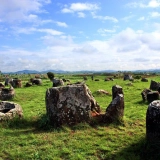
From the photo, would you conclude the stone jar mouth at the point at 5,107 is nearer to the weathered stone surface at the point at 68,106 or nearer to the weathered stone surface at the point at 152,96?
the weathered stone surface at the point at 68,106

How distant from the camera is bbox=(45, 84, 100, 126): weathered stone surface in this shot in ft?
44.3

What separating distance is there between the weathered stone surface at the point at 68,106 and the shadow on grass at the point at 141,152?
12.3 ft

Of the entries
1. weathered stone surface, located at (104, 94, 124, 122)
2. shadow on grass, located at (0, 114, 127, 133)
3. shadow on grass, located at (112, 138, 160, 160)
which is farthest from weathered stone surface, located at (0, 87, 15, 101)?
shadow on grass, located at (112, 138, 160, 160)

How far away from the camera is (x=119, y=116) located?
46.1ft

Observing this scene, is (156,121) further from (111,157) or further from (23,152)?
(23,152)

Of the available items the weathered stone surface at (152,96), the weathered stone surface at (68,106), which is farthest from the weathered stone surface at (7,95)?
the weathered stone surface at (68,106)

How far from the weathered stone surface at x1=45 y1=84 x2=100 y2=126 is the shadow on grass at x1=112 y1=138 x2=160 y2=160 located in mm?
3743

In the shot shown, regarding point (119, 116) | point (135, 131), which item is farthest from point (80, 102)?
point (135, 131)

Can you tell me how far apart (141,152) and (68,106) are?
192 inches

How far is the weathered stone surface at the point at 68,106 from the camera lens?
531 inches

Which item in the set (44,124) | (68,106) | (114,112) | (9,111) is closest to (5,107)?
(9,111)

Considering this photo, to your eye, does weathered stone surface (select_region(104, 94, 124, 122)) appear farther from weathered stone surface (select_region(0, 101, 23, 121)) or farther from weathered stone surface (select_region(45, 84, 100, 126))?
weathered stone surface (select_region(0, 101, 23, 121))

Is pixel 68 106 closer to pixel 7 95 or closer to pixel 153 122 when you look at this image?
pixel 153 122

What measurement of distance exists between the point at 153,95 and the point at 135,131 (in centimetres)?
1108
